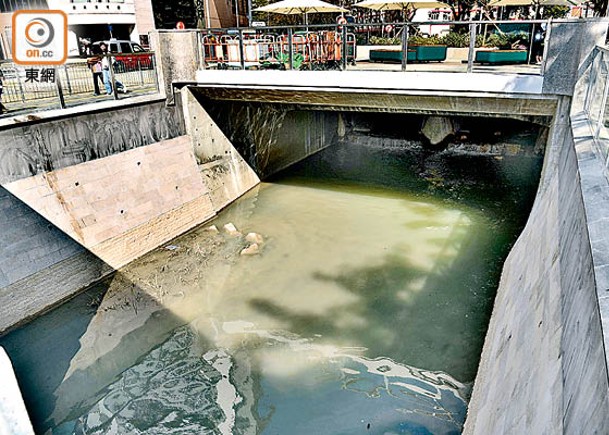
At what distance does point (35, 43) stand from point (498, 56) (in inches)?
470

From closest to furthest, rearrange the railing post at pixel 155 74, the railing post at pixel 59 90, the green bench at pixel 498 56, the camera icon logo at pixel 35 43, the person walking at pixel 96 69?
the railing post at pixel 59 90, the green bench at pixel 498 56, the camera icon logo at pixel 35 43, the person walking at pixel 96 69, the railing post at pixel 155 74

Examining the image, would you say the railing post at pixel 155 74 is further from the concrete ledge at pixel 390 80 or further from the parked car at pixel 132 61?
the concrete ledge at pixel 390 80

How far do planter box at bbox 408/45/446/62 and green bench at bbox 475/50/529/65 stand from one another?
128 centimetres

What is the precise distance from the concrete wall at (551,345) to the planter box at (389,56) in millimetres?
6973

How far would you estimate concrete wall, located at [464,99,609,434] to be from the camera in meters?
2.97

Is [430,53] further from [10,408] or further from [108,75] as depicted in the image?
[10,408]

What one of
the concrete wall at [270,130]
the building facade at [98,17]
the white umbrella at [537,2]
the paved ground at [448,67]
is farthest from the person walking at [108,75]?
the building facade at [98,17]

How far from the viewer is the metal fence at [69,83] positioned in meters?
11.6

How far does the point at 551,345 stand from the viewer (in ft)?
13.6

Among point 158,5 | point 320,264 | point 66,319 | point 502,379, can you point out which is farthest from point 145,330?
point 158,5

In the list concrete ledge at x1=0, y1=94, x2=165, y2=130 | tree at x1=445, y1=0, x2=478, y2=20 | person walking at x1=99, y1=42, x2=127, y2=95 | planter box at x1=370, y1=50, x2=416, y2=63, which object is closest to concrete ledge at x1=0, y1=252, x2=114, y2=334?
concrete ledge at x1=0, y1=94, x2=165, y2=130

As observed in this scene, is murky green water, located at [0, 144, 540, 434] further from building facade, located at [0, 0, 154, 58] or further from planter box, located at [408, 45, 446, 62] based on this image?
building facade, located at [0, 0, 154, 58]

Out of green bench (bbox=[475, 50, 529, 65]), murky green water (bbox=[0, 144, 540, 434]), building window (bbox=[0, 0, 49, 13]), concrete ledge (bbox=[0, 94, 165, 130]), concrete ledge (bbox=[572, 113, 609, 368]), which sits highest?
building window (bbox=[0, 0, 49, 13])

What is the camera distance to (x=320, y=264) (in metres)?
12.5
